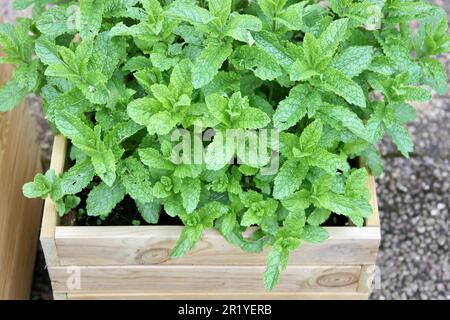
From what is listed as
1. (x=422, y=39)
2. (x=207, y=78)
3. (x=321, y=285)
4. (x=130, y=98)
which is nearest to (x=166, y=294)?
(x=321, y=285)

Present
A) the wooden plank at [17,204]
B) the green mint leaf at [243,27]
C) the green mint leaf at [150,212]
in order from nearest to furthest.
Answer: the green mint leaf at [243,27] → the green mint leaf at [150,212] → the wooden plank at [17,204]

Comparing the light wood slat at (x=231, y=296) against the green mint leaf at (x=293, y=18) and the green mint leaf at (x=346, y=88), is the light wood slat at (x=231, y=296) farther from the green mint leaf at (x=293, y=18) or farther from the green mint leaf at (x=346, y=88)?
the green mint leaf at (x=293, y=18)

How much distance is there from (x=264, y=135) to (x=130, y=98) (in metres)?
0.31

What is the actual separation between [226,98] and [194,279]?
51 centimetres

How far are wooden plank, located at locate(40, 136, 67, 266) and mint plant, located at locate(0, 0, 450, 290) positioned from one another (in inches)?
1.4

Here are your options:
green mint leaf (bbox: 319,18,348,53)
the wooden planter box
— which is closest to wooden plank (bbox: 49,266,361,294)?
the wooden planter box

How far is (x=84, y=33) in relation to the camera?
1552 mm

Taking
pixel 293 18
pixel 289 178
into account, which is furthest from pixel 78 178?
pixel 293 18

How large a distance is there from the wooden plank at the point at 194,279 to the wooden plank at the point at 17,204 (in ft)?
0.58

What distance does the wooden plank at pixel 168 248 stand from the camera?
171cm

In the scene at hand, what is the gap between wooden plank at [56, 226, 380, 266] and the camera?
1.71 meters

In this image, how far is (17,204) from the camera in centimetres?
201

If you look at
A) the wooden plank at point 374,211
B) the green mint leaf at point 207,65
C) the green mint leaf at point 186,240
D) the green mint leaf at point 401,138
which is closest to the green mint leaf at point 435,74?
the green mint leaf at point 401,138

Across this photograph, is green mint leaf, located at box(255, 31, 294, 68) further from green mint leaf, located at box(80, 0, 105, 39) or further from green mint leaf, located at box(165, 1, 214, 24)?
green mint leaf, located at box(80, 0, 105, 39)
